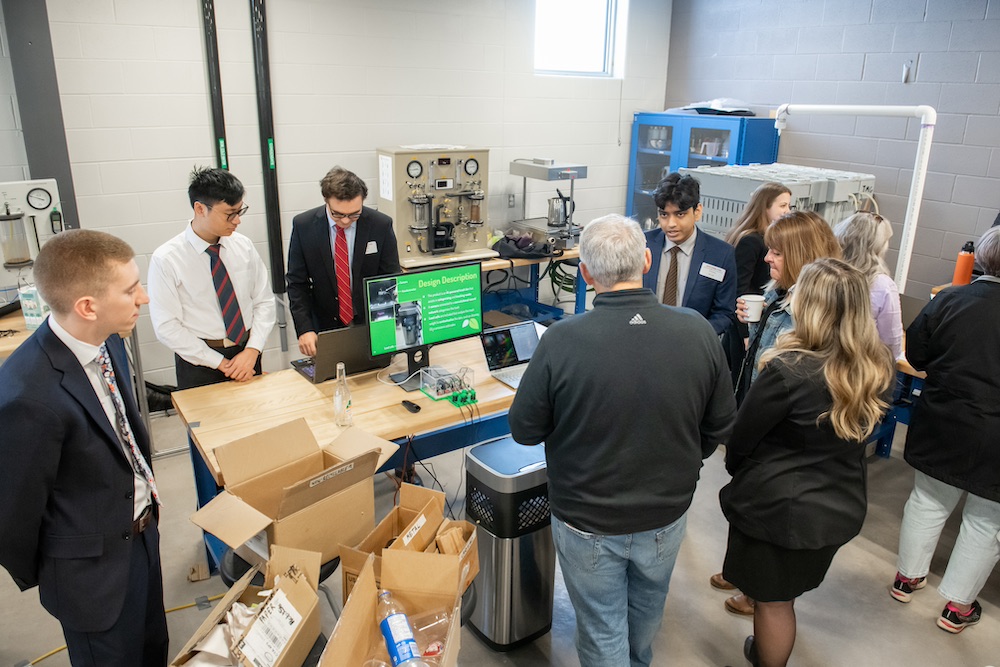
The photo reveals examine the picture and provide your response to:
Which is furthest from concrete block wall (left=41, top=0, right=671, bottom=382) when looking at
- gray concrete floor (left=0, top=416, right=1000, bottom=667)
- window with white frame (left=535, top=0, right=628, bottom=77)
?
gray concrete floor (left=0, top=416, right=1000, bottom=667)

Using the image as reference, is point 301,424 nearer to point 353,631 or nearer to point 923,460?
point 353,631

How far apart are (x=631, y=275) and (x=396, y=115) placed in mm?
3539

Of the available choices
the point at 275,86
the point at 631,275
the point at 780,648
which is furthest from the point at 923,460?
the point at 275,86

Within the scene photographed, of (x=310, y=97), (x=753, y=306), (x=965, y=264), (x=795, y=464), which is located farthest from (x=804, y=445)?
(x=310, y=97)

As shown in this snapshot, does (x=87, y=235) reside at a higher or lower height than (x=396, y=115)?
lower

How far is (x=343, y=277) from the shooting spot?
10.8 feet

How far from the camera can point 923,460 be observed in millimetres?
2648

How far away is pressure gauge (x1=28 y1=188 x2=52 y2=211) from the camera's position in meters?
3.19

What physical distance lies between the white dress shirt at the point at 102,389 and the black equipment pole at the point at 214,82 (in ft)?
8.82

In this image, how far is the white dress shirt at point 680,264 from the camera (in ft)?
9.92

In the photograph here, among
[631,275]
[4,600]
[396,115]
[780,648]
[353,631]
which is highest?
[396,115]

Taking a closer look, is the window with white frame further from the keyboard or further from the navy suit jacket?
the keyboard

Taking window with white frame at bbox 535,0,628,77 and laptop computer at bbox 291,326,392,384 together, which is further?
window with white frame at bbox 535,0,628,77

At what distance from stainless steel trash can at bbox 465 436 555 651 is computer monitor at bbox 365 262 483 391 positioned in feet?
1.62
